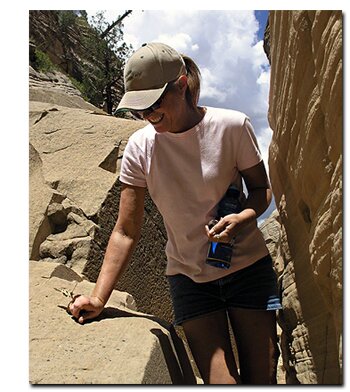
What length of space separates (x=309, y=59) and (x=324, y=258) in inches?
24.1

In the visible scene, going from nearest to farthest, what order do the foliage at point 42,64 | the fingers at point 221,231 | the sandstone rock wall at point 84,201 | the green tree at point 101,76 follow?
the fingers at point 221,231
the sandstone rock wall at point 84,201
the green tree at point 101,76
the foliage at point 42,64

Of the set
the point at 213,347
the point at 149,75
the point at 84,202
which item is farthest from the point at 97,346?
the point at 84,202

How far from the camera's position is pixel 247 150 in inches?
73.2

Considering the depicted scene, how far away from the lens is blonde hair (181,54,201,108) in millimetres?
1882

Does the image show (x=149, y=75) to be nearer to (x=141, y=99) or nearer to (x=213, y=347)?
(x=141, y=99)

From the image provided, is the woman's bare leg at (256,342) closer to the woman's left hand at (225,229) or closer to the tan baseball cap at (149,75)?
the woman's left hand at (225,229)

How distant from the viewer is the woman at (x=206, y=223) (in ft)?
6.08

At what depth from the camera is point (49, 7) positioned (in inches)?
82.0

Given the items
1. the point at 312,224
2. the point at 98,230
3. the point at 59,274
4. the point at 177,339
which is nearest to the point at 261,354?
the point at 177,339

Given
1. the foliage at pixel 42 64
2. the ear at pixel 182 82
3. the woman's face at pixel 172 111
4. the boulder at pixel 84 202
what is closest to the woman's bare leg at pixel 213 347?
the woman's face at pixel 172 111

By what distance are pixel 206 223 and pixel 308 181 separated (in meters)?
0.37

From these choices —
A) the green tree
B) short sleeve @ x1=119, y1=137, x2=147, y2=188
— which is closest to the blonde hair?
short sleeve @ x1=119, y1=137, x2=147, y2=188

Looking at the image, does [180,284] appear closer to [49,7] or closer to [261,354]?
[261,354]

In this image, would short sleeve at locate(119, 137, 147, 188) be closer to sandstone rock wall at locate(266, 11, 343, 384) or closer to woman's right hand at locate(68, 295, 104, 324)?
woman's right hand at locate(68, 295, 104, 324)
